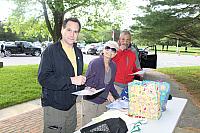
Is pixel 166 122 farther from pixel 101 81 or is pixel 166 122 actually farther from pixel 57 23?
pixel 57 23

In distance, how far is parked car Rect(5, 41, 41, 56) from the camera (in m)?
27.2

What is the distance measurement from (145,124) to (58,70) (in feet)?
3.09

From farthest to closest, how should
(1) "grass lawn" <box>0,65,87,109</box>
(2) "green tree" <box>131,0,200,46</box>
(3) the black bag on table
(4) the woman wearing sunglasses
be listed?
1. (2) "green tree" <box>131,0,200,46</box>
2. (1) "grass lawn" <box>0,65,87,109</box>
3. (4) the woman wearing sunglasses
4. (3) the black bag on table

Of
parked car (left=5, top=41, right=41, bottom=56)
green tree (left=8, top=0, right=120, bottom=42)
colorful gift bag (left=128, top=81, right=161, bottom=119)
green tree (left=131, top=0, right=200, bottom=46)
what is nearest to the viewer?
colorful gift bag (left=128, top=81, right=161, bottom=119)

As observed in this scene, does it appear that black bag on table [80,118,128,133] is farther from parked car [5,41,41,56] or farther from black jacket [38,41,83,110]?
parked car [5,41,41,56]

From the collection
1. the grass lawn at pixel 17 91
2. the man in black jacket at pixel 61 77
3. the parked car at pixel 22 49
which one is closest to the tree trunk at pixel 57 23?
the grass lawn at pixel 17 91

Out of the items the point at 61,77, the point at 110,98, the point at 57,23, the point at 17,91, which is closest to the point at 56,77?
the point at 61,77

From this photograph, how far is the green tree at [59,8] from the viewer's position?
12867mm

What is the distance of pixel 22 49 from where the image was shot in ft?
92.5

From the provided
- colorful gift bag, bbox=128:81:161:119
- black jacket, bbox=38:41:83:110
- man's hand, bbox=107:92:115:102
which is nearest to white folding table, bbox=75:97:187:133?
colorful gift bag, bbox=128:81:161:119

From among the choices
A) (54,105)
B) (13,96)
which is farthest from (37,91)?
(54,105)

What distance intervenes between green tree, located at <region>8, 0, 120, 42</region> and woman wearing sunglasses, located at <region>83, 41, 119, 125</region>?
9268 mm

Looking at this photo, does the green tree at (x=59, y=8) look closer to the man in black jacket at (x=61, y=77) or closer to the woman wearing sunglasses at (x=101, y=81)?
the woman wearing sunglasses at (x=101, y=81)

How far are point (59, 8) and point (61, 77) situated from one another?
33.5 feet
